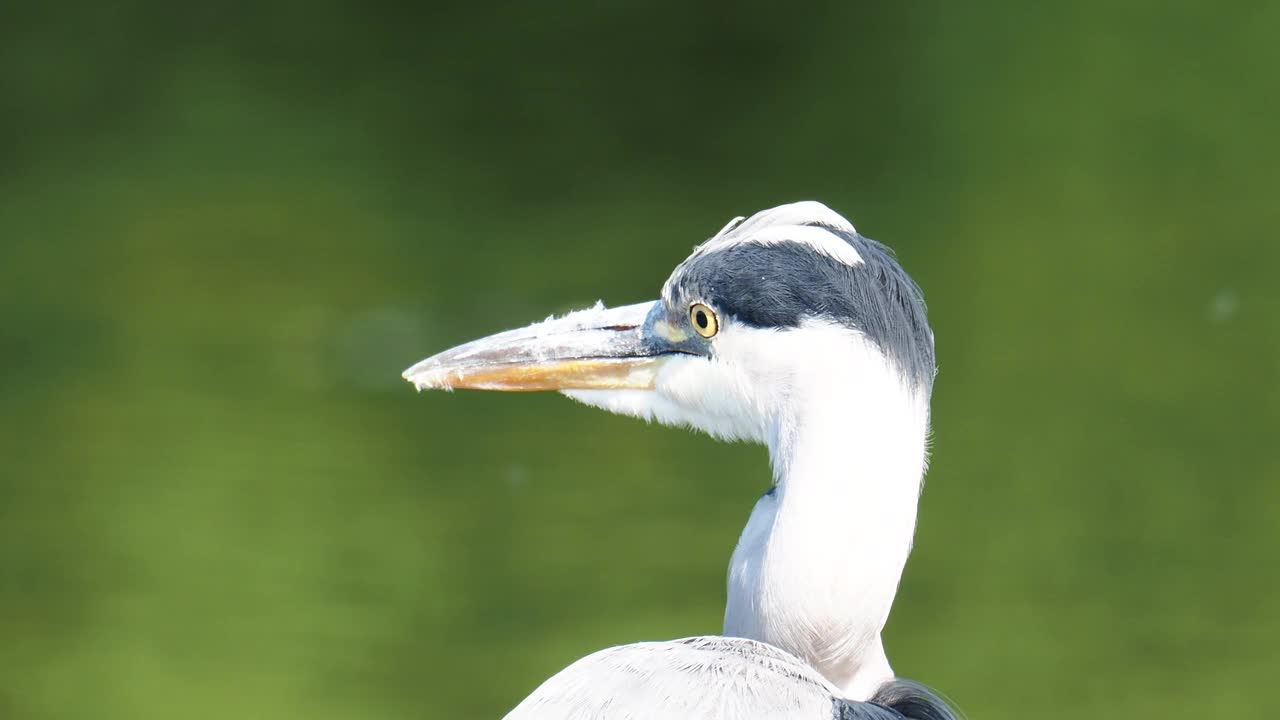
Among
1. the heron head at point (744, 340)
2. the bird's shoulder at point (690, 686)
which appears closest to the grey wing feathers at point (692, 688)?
the bird's shoulder at point (690, 686)

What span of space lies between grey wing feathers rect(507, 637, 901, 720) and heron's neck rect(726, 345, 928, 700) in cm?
6

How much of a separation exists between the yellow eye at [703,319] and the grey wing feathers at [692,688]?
15.5 inches

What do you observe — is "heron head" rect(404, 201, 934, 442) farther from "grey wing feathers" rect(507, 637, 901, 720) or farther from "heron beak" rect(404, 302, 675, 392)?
"grey wing feathers" rect(507, 637, 901, 720)

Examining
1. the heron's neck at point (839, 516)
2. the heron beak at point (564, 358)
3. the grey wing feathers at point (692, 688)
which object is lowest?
the grey wing feathers at point (692, 688)

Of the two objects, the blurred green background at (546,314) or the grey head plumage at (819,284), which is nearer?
the grey head plumage at (819,284)

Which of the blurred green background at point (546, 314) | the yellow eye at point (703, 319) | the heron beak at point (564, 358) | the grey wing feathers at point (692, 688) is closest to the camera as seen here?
the grey wing feathers at point (692, 688)

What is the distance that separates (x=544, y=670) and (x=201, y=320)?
5.12 feet

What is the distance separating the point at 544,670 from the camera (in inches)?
138

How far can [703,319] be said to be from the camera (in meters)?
1.81

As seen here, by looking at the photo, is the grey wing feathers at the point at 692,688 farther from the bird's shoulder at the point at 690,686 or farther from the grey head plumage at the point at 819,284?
the grey head plumage at the point at 819,284

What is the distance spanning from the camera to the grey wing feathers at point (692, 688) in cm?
153

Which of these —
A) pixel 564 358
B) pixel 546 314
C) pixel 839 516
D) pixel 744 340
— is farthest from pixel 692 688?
pixel 546 314

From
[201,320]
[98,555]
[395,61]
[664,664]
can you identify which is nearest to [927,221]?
[395,61]

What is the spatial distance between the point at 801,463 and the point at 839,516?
0.08m
